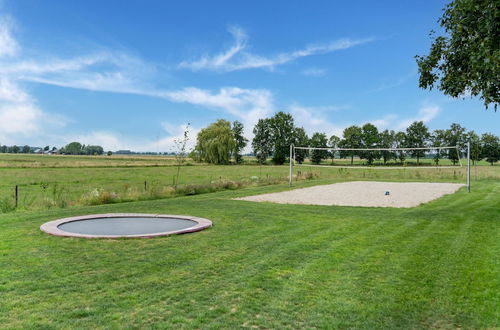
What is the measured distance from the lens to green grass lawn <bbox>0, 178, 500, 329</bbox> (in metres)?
3.23

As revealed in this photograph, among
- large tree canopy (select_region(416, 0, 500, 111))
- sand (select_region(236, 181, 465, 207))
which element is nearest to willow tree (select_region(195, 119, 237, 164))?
sand (select_region(236, 181, 465, 207))

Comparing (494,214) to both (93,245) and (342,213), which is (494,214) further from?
(93,245)

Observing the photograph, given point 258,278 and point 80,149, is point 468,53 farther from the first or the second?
point 80,149

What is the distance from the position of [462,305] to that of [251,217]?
17.3ft

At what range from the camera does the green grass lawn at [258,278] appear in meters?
3.23

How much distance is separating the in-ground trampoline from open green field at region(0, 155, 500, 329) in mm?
294

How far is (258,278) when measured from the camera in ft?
13.8

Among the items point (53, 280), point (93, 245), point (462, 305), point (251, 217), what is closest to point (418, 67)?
point (251, 217)

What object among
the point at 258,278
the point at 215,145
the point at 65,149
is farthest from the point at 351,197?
the point at 65,149

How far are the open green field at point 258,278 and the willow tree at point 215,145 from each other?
4755 centimetres

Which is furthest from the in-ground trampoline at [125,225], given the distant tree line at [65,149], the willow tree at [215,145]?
the distant tree line at [65,149]

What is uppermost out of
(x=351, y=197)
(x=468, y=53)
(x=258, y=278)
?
(x=468, y=53)

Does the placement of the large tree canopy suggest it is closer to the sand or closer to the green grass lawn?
the green grass lawn

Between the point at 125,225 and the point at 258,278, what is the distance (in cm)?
407
